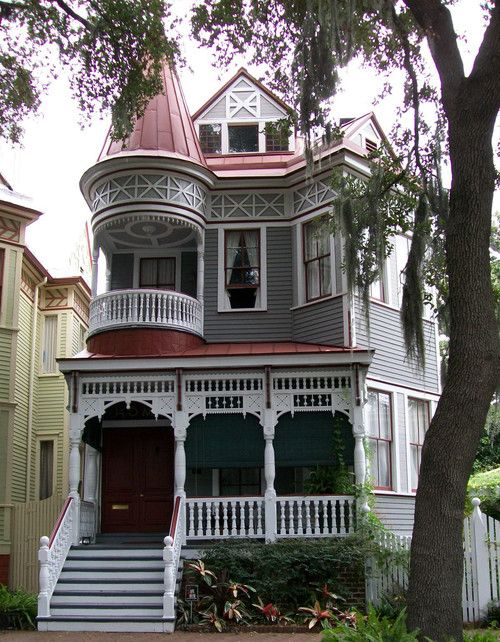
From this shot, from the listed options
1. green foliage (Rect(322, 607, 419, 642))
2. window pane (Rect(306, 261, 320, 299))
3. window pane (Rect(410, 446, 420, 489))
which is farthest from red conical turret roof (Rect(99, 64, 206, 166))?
green foliage (Rect(322, 607, 419, 642))

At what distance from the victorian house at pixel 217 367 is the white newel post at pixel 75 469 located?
0.04 meters

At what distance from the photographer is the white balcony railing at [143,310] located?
1772cm

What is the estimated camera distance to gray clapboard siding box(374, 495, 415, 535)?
57.1 feet

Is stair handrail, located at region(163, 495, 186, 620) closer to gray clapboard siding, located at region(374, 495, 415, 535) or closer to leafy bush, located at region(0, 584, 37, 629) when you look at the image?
leafy bush, located at region(0, 584, 37, 629)

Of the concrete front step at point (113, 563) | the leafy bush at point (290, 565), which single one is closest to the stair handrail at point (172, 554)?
the concrete front step at point (113, 563)

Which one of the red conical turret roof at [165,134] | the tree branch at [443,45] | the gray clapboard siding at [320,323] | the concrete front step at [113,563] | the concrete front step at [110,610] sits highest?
the red conical turret roof at [165,134]

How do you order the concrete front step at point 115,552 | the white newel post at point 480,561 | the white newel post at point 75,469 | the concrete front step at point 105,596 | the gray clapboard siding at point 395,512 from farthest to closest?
the gray clapboard siding at point 395,512 < the white newel post at point 75,469 < the concrete front step at point 115,552 < the concrete front step at point 105,596 < the white newel post at point 480,561

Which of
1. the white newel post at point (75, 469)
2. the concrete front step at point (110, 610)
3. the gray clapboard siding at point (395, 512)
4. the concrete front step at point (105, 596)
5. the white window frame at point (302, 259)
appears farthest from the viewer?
the white window frame at point (302, 259)

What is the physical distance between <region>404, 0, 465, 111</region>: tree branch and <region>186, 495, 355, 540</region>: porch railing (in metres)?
7.93

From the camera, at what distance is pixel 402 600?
47.0 ft

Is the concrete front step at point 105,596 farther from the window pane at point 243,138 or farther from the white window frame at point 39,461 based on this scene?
A: the window pane at point 243,138

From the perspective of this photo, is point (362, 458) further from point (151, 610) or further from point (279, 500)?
point (151, 610)

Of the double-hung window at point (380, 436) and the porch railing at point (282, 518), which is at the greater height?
the double-hung window at point (380, 436)

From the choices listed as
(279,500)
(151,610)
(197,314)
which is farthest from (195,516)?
(197,314)
